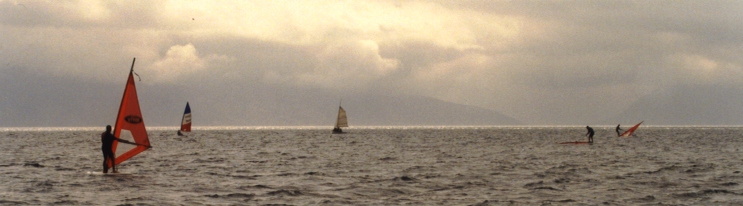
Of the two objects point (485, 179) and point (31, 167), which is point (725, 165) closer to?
point (485, 179)

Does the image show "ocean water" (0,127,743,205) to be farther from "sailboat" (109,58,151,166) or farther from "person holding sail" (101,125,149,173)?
"sailboat" (109,58,151,166)

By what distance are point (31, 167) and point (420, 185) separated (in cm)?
2094

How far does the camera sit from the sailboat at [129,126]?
98.8 feet

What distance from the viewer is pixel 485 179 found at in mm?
31531

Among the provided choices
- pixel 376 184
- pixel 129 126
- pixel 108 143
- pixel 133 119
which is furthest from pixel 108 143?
pixel 376 184

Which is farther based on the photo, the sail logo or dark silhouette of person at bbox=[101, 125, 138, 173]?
the sail logo

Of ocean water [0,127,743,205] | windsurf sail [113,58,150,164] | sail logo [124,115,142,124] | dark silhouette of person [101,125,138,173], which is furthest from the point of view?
sail logo [124,115,142,124]

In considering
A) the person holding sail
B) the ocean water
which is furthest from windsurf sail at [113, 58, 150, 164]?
the ocean water

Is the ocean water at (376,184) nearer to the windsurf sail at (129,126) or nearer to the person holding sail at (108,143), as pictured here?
the person holding sail at (108,143)

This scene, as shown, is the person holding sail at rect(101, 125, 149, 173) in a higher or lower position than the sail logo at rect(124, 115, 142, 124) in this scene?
lower

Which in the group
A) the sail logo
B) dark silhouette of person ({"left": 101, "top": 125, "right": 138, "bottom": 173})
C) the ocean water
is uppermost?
the sail logo

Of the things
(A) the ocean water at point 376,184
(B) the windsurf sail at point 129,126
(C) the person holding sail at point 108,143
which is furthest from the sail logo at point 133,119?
(A) the ocean water at point 376,184

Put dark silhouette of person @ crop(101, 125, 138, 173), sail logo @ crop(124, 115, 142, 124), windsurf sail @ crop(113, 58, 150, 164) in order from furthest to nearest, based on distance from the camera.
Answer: sail logo @ crop(124, 115, 142, 124) < windsurf sail @ crop(113, 58, 150, 164) < dark silhouette of person @ crop(101, 125, 138, 173)

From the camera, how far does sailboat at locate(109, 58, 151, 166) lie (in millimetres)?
30125
